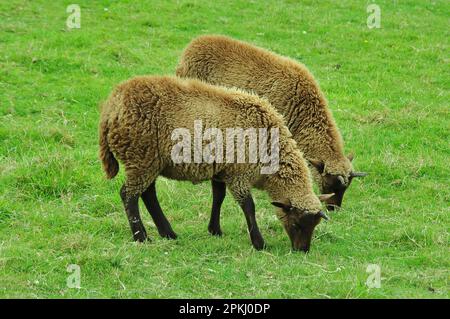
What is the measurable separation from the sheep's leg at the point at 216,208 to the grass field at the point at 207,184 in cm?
11

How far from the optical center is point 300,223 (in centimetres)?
853

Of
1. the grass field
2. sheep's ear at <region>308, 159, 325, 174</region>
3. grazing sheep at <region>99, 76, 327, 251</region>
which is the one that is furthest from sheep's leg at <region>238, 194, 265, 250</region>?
sheep's ear at <region>308, 159, 325, 174</region>

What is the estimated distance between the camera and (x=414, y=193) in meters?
10.5

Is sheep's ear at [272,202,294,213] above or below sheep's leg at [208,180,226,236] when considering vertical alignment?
above

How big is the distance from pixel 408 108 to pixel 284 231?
4882mm

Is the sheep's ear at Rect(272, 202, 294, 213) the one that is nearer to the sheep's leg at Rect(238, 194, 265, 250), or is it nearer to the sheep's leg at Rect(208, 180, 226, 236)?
the sheep's leg at Rect(238, 194, 265, 250)

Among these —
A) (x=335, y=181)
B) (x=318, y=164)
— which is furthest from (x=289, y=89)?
(x=335, y=181)

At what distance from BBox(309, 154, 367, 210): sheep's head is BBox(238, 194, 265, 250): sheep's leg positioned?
5.19 feet

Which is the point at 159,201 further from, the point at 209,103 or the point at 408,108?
the point at 408,108

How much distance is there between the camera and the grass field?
24.9ft

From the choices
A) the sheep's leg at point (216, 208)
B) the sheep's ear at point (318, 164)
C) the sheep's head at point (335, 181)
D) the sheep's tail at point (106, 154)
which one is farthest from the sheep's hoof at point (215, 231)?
the sheep's ear at point (318, 164)

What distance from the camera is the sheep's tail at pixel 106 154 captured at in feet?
28.3

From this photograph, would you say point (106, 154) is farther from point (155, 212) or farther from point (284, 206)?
point (284, 206)
